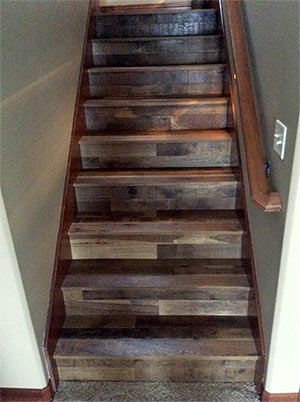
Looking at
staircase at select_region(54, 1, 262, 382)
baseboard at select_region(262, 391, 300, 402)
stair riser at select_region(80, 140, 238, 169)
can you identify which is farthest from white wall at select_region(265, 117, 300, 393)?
stair riser at select_region(80, 140, 238, 169)

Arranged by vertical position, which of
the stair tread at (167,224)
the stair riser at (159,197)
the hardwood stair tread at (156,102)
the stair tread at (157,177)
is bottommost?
the stair tread at (167,224)

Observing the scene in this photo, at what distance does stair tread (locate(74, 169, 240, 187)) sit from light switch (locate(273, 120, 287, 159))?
0.68 metres

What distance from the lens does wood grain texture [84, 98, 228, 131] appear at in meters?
2.24

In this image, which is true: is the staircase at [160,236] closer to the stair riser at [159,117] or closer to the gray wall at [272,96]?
the stair riser at [159,117]

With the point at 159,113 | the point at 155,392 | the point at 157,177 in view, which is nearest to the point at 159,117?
the point at 159,113

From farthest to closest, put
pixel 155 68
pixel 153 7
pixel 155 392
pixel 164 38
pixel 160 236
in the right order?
pixel 153 7 → pixel 164 38 → pixel 155 68 → pixel 160 236 → pixel 155 392

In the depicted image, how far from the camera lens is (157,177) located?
2.05 m

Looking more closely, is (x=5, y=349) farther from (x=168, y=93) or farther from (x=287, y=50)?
(x=168, y=93)

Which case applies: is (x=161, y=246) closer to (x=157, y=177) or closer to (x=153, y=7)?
(x=157, y=177)

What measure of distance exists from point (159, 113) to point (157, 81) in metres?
0.30

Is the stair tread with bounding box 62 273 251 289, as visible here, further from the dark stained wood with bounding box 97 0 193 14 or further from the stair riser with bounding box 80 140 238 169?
the dark stained wood with bounding box 97 0 193 14

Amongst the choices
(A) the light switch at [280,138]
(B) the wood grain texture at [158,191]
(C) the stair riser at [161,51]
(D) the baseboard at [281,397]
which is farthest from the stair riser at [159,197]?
(C) the stair riser at [161,51]

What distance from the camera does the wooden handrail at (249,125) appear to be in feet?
4.30

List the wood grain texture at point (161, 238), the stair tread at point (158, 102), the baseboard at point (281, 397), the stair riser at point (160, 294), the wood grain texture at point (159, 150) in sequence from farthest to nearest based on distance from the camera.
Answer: the stair tread at point (158, 102)
the wood grain texture at point (159, 150)
the wood grain texture at point (161, 238)
the stair riser at point (160, 294)
the baseboard at point (281, 397)
